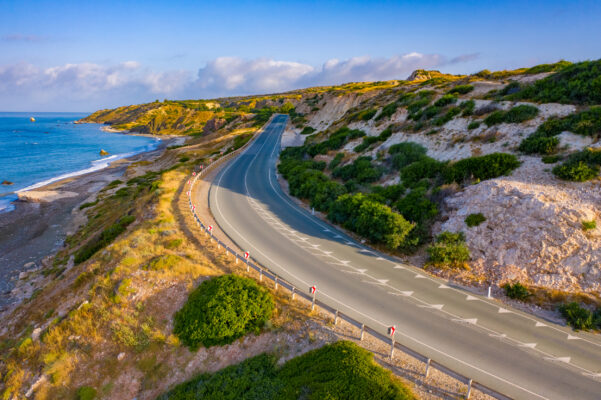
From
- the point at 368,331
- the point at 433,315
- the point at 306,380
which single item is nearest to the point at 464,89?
the point at 433,315

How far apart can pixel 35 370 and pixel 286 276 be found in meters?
11.0

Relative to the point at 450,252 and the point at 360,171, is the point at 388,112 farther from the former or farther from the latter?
the point at 450,252

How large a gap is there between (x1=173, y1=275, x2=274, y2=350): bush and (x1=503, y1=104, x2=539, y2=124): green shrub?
25.2 m

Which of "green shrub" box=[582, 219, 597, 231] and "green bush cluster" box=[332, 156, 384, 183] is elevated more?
"green bush cluster" box=[332, 156, 384, 183]

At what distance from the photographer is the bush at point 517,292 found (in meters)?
Answer: 13.9

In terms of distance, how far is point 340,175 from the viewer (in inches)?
1347

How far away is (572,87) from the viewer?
2578 cm

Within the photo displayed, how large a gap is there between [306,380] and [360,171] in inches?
978

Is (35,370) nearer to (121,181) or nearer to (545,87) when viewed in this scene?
(545,87)

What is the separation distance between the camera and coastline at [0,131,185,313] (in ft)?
79.7

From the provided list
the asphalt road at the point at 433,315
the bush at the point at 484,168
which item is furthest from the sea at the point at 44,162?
the bush at the point at 484,168

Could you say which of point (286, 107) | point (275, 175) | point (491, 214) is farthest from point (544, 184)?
point (286, 107)

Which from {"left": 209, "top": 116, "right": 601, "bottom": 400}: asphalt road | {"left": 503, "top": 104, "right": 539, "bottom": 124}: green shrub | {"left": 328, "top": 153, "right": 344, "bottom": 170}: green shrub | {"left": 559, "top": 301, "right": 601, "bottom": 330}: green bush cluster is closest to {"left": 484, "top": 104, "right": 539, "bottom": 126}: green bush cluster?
{"left": 503, "top": 104, "right": 539, "bottom": 124}: green shrub

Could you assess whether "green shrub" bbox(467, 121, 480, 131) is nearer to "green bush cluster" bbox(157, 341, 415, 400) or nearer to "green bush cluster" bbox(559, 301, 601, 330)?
"green bush cluster" bbox(559, 301, 601, 330)
